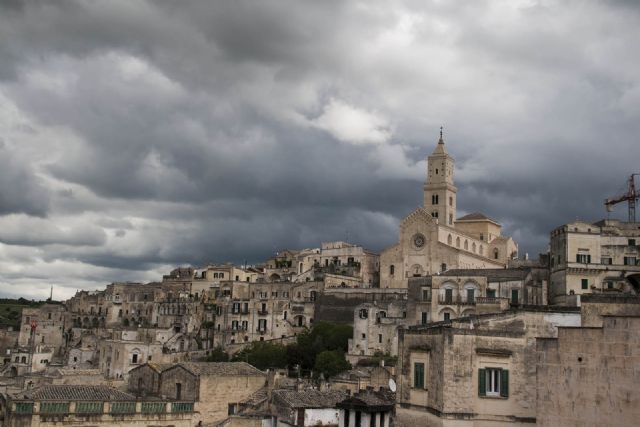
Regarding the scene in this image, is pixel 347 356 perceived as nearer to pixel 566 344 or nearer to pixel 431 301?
pixel 431 301

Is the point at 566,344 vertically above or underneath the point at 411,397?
above

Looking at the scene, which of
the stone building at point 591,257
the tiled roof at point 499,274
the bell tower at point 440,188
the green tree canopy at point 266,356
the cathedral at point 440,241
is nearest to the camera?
the stone building at point 591,257

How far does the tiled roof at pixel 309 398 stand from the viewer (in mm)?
42344

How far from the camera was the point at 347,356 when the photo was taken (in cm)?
8050

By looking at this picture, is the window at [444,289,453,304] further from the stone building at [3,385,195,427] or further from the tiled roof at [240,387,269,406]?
the stone building at [3,385,195,427]

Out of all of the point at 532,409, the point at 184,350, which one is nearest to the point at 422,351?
the point at 532,409

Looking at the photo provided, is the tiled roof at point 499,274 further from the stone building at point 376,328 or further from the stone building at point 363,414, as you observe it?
the stone building at point 363,414

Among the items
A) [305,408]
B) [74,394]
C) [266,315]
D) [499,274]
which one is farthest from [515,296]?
[74,394]

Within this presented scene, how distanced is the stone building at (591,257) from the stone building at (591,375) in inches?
1873

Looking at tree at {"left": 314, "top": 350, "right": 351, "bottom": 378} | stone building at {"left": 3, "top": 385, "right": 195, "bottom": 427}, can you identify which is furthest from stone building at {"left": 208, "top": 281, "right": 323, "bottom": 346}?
stone building at {"left": 3, "top": 385, "right": 195, "bottom": 427}

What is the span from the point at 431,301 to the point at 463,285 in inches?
145

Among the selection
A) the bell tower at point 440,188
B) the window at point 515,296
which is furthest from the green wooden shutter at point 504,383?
the bell tower at point 440,188

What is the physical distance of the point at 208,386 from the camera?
50.8 m

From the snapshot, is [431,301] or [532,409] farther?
[431,301]
